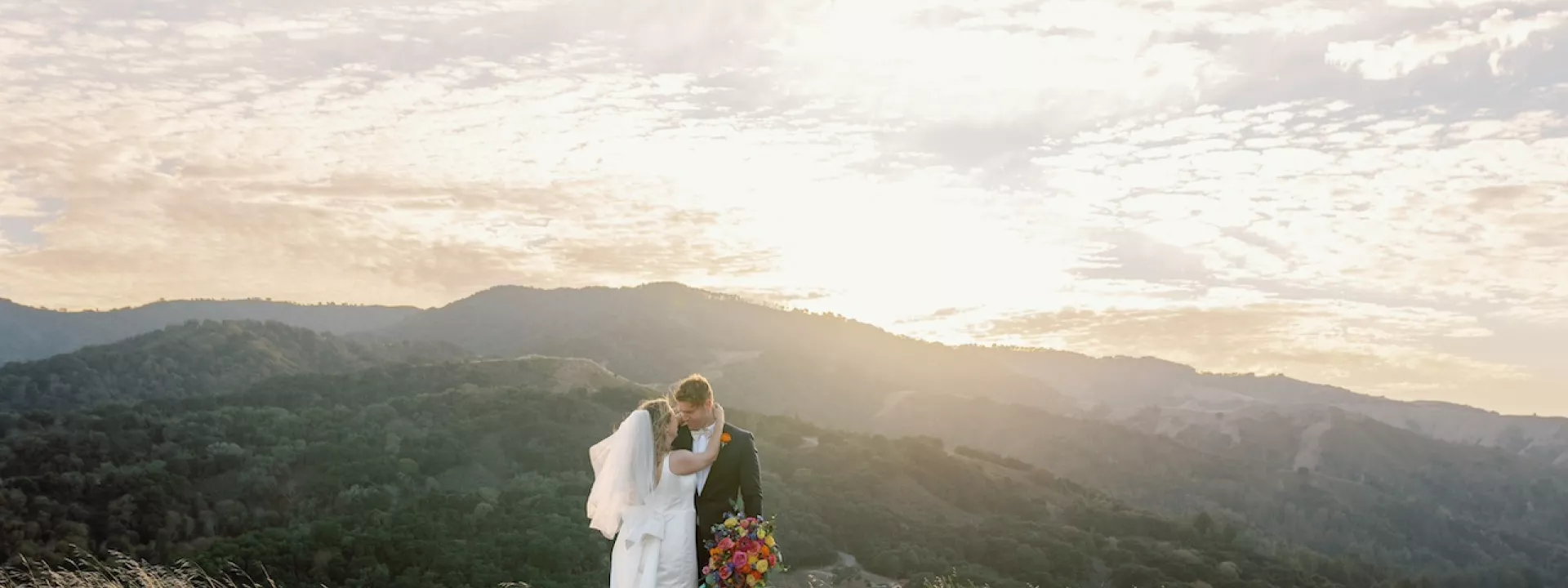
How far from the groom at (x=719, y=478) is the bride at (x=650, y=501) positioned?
0.07 m

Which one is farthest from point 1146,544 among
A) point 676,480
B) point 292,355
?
point 292,355

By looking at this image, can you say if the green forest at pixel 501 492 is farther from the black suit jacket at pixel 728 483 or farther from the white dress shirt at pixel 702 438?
the white dress shirt at pixel 702 438

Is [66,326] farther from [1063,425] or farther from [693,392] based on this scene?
[693,392]

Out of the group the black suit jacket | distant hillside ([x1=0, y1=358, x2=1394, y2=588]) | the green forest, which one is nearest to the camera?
the black suit jacket

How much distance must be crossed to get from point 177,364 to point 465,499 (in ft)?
182

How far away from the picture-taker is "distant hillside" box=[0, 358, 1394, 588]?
104 feet

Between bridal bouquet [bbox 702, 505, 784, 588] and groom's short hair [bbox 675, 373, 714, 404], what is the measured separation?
88 cm

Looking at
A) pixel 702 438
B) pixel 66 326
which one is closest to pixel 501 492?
pixel 702 438

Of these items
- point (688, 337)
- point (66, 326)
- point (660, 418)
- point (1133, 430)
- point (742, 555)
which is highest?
point (688, 337)

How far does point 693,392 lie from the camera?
751 centimetres

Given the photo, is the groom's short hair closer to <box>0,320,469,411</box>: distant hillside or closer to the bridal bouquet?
the bridal bouquet

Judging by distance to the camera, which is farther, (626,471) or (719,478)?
(719,478)

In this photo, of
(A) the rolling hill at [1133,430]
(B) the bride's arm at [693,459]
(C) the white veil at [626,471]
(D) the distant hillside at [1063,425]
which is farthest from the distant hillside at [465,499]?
(D) the distant hillside at [1063,425]

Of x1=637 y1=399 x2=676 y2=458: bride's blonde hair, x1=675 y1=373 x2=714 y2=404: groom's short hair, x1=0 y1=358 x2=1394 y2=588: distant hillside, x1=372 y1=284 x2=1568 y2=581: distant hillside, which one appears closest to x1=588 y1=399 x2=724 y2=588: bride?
x1=637 y1=399 x2=676 y2=458: bride's blonde hair
